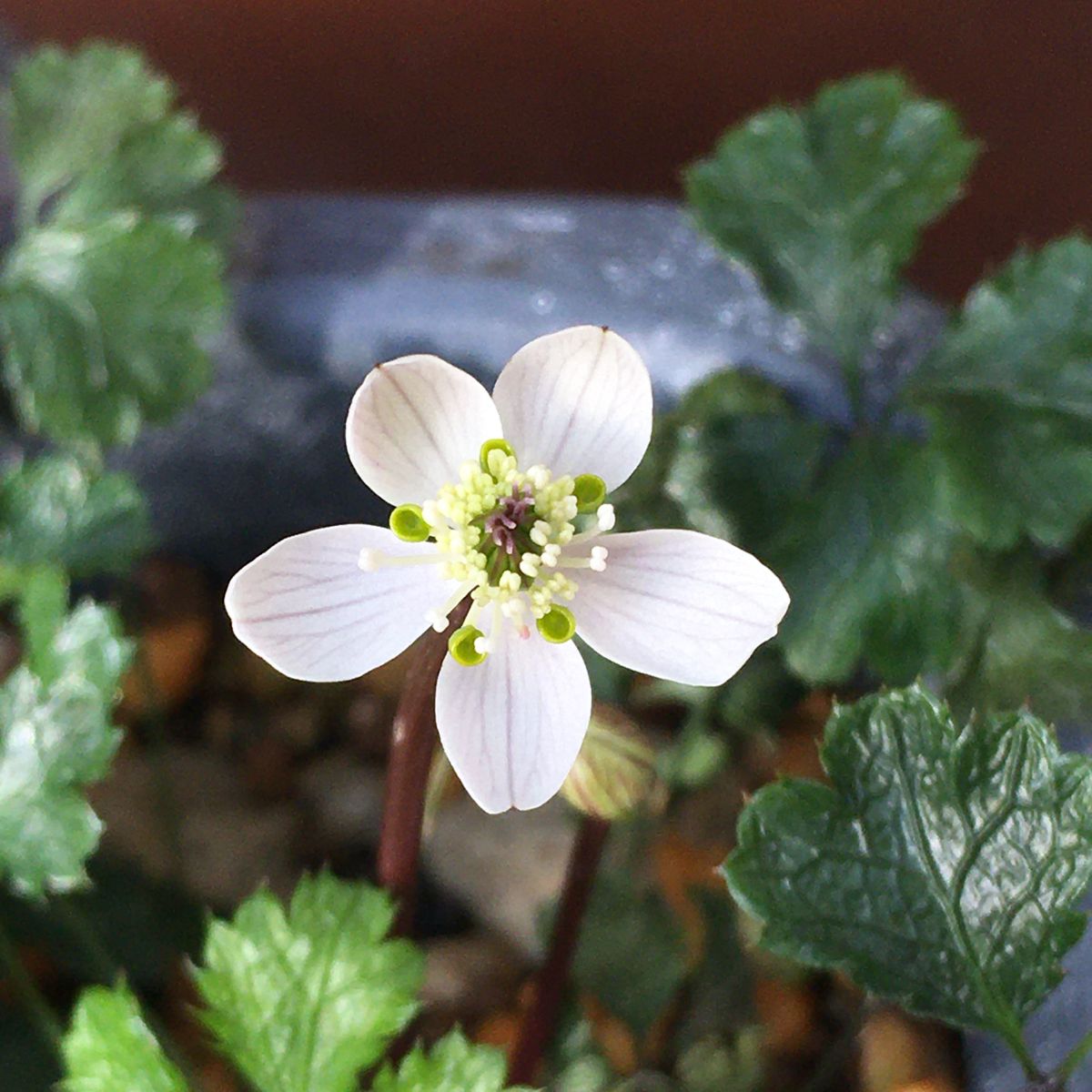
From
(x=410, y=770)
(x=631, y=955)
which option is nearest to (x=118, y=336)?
(x=410, y=770)

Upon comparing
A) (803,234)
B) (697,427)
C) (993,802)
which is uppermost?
(803,234)

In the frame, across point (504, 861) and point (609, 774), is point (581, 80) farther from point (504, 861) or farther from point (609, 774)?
point (609, 774)

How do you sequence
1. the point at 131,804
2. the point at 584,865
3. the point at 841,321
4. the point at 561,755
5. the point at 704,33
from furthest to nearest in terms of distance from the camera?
1. the point at 704,33
2. the point at 131,804
3. the point at 841,321
4. the point at 584,865
5. the point at 561,755

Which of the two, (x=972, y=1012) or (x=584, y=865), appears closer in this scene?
(x=972, y=1012)

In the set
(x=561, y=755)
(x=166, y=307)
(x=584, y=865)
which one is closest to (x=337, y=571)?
(x=561, y=755)

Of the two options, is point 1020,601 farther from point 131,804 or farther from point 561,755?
point 131,804

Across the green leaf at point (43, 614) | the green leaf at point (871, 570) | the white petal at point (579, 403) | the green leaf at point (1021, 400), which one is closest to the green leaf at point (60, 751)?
the green leaf at point (43, 614)

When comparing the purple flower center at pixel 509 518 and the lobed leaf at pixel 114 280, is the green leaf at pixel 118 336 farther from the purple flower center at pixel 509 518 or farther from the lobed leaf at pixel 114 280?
the purple flower center at pixel 509 518

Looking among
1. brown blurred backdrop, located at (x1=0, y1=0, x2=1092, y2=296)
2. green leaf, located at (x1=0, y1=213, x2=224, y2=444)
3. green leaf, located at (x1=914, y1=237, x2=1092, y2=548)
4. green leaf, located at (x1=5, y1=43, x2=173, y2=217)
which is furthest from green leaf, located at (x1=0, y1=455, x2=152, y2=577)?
brown blurred backdrop, located at (x1=0, y1=0, x2=1092, y2=296)
